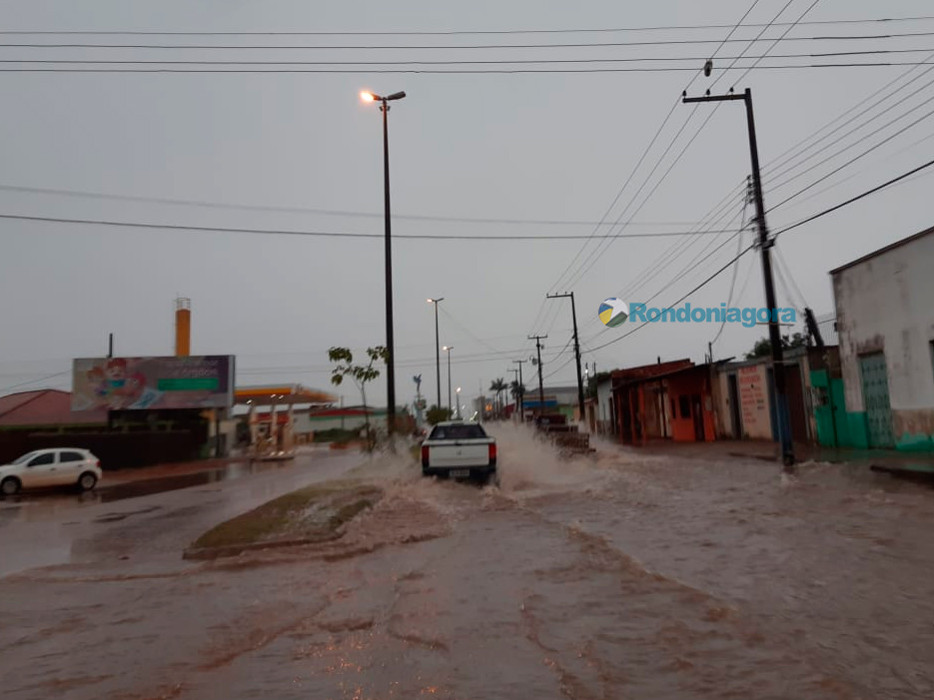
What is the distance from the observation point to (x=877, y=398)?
2033 cm

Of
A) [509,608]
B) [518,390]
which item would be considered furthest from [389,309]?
[518,390]

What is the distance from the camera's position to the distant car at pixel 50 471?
21750 mm

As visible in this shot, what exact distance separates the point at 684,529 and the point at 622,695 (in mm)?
6317

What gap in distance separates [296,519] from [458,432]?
668 centimetres

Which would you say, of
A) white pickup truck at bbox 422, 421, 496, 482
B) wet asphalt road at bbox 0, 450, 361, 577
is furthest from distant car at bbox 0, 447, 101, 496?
white pickup truck at bbox 422, 421, 496, 482

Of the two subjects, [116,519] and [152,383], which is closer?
[116,519]

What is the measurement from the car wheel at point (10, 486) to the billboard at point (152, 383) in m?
19.7

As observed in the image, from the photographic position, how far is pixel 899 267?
18.5 meters

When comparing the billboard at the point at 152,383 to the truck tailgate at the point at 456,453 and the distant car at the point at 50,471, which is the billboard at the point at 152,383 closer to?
the distant car at the point at 50,471

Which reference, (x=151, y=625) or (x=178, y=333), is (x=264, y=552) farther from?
(x=178, y=333)

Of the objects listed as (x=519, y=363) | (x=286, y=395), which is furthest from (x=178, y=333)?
(x=519, y=363)

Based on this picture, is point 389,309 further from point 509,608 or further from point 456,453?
point 509,608

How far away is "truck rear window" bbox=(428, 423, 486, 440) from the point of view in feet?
56.6

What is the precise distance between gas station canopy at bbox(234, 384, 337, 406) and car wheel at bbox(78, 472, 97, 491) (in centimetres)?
2061
